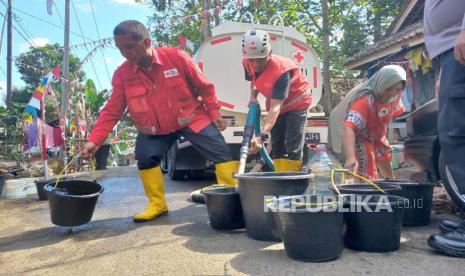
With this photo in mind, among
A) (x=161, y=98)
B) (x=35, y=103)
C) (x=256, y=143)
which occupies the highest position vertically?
(x=35, y=103)

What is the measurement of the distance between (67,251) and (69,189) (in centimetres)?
88

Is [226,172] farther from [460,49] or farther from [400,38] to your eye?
[400,38]

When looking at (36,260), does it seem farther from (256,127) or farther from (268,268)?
(256,127)

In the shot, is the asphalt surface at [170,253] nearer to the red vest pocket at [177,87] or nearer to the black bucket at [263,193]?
the black bucket at [263,193]

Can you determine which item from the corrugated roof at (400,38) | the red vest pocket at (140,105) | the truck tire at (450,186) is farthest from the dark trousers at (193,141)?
the corrugated roof at (400,38)

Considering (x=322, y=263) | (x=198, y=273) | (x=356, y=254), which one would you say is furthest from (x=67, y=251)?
(x=356, y=254)

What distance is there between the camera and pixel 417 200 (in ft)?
10.5

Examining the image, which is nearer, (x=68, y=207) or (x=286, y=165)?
(x=68, y=207)

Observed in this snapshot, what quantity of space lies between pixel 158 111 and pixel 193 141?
1.44 ft

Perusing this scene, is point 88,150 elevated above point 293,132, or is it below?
below

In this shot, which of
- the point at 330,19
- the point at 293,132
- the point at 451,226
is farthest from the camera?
the point at 330,19

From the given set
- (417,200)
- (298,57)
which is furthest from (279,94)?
(298,57)

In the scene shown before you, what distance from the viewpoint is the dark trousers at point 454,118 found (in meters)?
2.26

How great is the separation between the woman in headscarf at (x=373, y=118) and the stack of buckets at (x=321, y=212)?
1.79 ft
